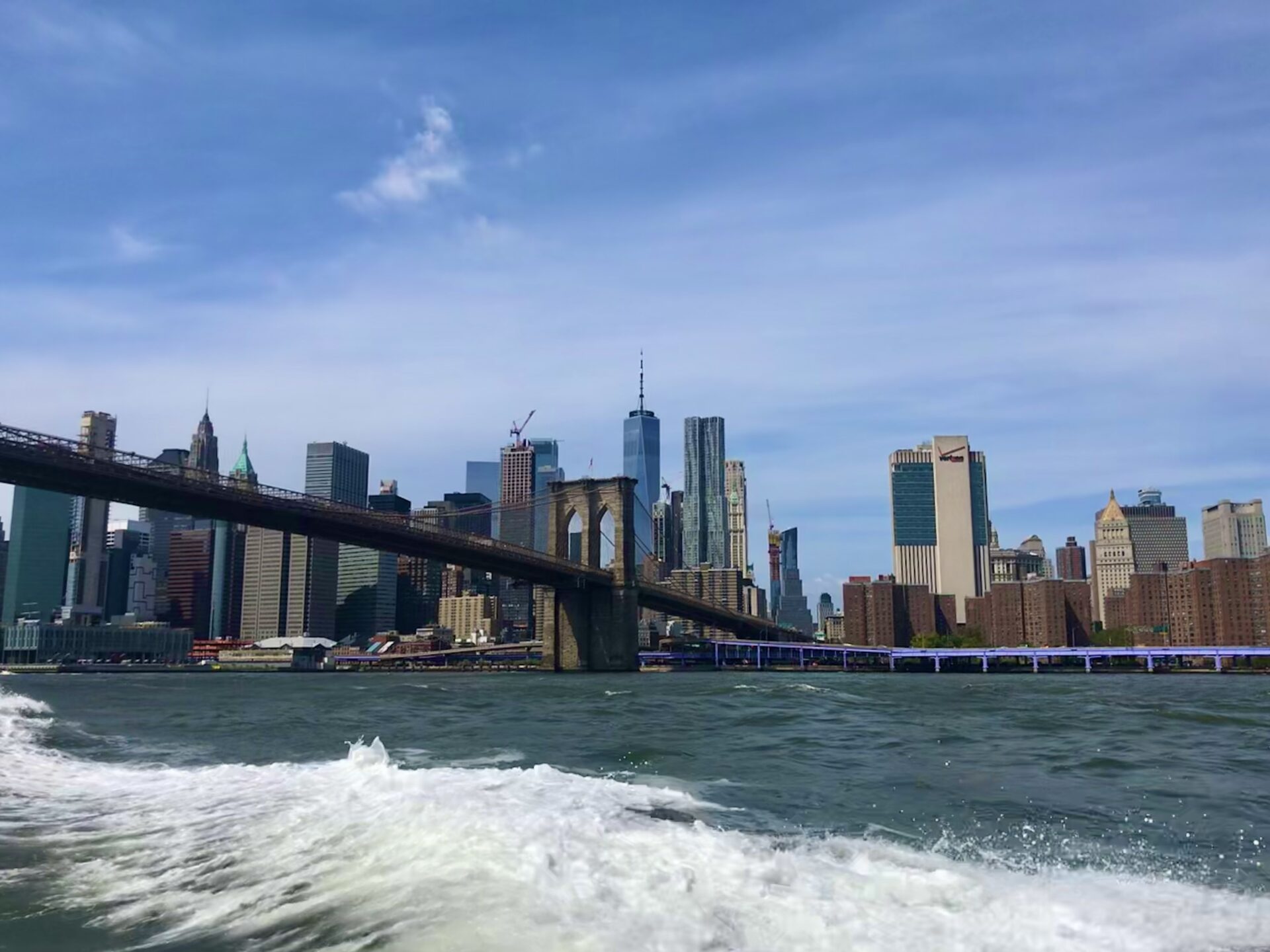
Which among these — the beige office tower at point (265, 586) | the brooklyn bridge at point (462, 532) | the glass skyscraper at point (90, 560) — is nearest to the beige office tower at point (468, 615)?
the beige office tower at point (265, 586)

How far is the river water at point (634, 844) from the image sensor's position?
5289 mm

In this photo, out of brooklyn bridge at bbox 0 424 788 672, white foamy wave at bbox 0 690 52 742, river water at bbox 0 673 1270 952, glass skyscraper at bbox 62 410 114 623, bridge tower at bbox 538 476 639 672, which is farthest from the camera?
glass skyscraper at bbox 62 410 114 623

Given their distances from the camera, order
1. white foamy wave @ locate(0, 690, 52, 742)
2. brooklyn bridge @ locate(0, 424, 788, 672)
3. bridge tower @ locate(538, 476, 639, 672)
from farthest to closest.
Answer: bridge tower @ locate(538, 476, 639, 672)
brooklyn bridge @ locate(0, 424, 788, 672)
white foamy wave @ locate(0, 690, 52, 742)

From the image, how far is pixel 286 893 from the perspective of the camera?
236 inches

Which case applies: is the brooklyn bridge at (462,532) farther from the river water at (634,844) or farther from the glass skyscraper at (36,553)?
the glass skyscraper at (36,553)

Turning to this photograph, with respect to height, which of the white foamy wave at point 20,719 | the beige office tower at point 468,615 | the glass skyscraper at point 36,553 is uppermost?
the glass skyscraper at point 36,553

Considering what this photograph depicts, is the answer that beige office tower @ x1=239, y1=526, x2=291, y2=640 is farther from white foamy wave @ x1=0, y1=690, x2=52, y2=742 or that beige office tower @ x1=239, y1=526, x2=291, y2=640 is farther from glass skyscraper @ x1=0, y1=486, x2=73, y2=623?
white foamy wave @ x1=0, y1=690, x2=52, y2=742

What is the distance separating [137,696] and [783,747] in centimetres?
2800

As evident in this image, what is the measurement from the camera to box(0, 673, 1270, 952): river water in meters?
5.29

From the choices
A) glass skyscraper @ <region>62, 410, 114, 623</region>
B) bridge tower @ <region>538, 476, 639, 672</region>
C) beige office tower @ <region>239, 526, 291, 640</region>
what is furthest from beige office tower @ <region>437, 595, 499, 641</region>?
bridge tower @ <region>538, 476, 639, 672</region>

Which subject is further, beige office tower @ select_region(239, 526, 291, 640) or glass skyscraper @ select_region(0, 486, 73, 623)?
glass skyscraper @ select_region(0, 486, 73, 623)

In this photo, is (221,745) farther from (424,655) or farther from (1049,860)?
(424,655)

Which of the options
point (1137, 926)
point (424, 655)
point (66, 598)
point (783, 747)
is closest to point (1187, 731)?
point (783, 747)

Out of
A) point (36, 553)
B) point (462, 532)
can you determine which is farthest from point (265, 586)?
point (462, 532)
